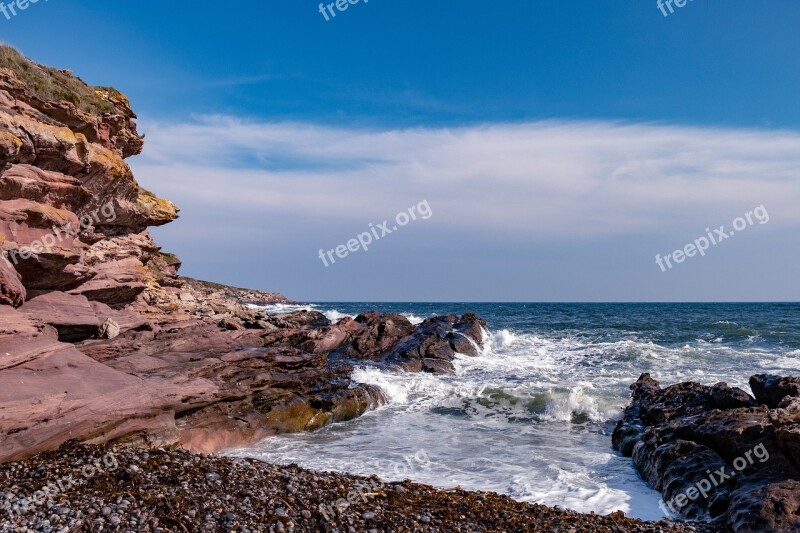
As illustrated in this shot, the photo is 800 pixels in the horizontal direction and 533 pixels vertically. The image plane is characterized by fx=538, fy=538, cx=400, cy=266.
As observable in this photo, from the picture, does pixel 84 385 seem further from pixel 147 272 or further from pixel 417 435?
pixel 147 272

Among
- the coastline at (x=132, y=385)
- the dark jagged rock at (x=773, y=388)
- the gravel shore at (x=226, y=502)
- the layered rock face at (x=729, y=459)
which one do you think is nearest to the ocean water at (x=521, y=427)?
the layered rock face at (x=729, y=459)

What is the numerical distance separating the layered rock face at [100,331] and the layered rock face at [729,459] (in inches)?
379

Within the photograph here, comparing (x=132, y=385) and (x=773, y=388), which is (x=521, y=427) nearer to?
(x=773, y=388)

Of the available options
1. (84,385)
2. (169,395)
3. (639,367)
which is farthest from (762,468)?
(639,367)

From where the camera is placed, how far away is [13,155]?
13.6 m

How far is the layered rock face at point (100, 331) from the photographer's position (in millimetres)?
11109

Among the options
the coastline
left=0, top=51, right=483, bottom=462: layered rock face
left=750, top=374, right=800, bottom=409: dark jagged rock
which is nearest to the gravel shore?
the coastline

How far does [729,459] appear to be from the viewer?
10719 millimetres

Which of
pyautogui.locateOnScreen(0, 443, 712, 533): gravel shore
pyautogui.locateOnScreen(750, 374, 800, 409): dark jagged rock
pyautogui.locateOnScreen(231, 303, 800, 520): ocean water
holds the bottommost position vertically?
pyautogui.locateOnScreen(231, 303, 800, 520): ocean water

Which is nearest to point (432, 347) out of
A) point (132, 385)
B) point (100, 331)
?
point (100, 331)

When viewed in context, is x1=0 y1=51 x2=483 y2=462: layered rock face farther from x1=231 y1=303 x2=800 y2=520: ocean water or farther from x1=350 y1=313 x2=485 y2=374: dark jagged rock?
x1=350 y1=313 x2=485 y2=374: dark jagged rock

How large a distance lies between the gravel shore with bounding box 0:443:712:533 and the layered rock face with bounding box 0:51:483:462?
165 centimetres

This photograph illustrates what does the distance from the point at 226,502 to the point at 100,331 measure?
10.2m

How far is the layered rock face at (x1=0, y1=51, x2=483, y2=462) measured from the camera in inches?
437
